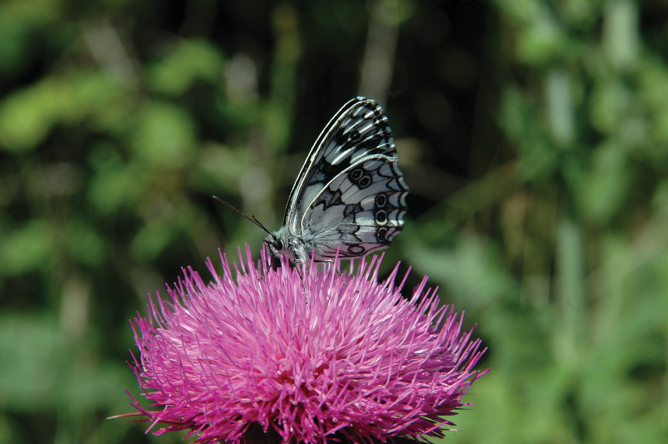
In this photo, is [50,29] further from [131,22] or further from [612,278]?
[612,278]

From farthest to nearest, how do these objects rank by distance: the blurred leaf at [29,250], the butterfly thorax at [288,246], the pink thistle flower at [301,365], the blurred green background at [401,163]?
the blurred leaf at [29,250] < the blurred green background at [401,163] < the butterfly thorax at [288,246] < the pink thistle flower at [301,365]

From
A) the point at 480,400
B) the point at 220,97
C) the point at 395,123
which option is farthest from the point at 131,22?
the point at 480,400

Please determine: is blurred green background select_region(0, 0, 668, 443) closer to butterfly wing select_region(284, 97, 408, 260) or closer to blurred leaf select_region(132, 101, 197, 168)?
blurred leaf select_region(132, 101, 197, 168)

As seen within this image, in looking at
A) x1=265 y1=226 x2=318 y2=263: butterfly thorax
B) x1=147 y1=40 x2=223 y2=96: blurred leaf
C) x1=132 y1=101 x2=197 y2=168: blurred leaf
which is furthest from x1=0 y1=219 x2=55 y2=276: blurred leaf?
x1=265 y1=226 x2=318 y2=263: butterfly thorax

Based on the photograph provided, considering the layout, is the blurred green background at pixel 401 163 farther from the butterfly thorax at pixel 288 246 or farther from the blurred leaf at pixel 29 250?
the butterfly thorax at pixel 288 246

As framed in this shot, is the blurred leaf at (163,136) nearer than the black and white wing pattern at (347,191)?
No

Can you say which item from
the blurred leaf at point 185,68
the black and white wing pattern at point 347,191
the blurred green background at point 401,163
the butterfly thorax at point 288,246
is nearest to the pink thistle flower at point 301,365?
the butterfly thorax at point 288,246
